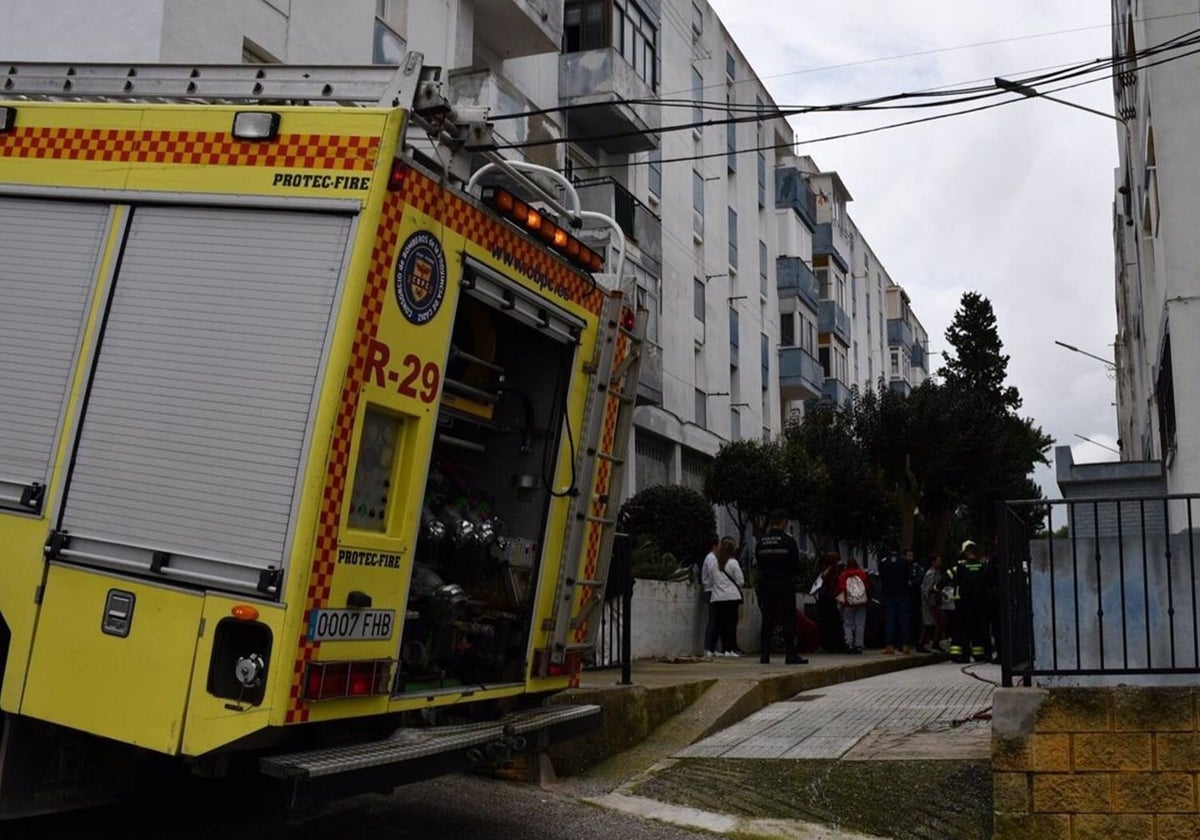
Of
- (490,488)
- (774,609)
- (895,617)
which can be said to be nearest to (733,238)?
(895,617)

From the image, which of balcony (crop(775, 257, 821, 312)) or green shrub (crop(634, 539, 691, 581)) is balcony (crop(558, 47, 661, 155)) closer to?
green shrub (crop(634, 539, 691, 581))

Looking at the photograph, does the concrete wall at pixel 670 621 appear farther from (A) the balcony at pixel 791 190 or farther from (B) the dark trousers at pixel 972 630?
(A) the balcony at pixel 791 190

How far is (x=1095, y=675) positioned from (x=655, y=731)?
3.26 metres

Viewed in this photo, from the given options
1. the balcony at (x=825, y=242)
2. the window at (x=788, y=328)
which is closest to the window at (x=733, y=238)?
the window at (x=788, y=328)

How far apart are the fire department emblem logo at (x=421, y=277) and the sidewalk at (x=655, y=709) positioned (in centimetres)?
322

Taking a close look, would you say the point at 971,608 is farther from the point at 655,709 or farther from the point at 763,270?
the point at 763,270

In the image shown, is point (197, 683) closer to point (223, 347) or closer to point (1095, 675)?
point (223, 347)

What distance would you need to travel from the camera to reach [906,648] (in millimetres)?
16953

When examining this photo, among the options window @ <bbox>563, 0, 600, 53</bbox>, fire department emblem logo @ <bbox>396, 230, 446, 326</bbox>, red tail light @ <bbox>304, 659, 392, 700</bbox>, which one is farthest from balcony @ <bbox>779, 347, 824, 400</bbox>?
red tail light @ <bbox>304, 659, 392, 700</bbox>

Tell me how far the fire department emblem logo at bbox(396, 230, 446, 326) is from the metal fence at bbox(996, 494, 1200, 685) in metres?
3.22

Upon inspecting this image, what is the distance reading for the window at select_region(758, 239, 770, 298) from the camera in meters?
37.0

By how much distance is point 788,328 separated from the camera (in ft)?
128

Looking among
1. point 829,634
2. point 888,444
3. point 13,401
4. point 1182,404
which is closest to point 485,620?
point 13,401

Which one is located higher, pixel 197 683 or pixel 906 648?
pixel 906 648
